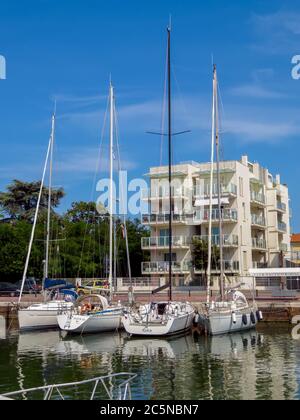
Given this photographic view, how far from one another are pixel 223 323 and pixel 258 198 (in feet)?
136

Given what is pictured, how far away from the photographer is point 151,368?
24.1 metres

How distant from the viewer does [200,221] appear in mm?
66812

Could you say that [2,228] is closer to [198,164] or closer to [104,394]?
[198,164]

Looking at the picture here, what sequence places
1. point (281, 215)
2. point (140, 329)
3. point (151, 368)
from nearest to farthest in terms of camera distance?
point (151, 368) → point (140, 329) → point (281, 215)

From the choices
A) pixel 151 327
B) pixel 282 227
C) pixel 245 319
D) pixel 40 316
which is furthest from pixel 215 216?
pixel 151 327

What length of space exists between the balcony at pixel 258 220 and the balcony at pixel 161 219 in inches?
396

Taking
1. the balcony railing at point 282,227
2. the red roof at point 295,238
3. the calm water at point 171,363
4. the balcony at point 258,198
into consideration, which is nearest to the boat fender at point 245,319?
the calm water at point 171,363

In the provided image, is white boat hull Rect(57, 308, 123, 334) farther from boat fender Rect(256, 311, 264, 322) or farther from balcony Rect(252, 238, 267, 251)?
balcony Rect(252, 238, 267, 251)

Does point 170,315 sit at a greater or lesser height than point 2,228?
lesser

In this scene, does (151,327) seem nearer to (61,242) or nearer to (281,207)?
(61,242)

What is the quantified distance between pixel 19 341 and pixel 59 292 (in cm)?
1014

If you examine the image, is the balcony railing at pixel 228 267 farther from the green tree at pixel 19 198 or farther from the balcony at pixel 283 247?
the green tree at pixel 19 198
